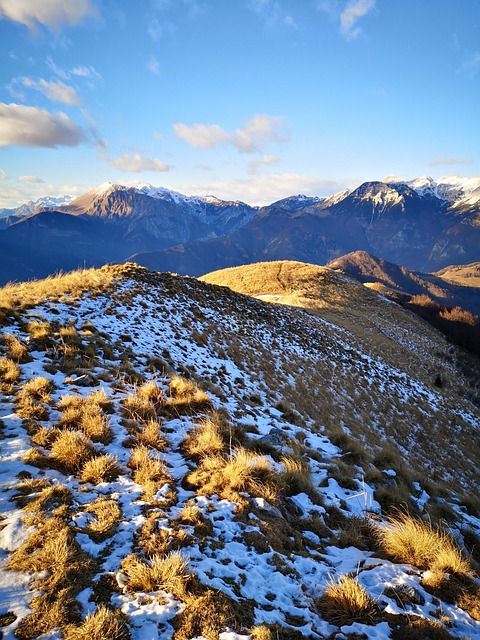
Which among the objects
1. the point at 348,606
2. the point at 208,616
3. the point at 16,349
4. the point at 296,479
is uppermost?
the point at 16,349

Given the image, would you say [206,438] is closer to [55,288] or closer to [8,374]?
[8,374]

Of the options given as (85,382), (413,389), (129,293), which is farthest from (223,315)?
(413,389)

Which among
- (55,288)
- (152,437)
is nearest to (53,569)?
(152,437)

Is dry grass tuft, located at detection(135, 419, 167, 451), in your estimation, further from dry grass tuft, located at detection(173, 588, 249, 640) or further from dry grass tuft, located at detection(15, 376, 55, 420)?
dry grass tuft, located at detection(173, 588, 249, 640)

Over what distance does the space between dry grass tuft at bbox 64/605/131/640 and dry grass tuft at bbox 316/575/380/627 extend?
2.28 m

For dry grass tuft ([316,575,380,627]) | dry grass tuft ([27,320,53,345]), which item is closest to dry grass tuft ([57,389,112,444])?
dry grass tuft ([27,320,53,345])

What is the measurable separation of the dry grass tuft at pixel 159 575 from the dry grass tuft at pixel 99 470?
1945 millimetres

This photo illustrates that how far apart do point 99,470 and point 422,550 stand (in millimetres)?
5236

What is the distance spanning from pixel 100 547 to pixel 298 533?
3.04 meters

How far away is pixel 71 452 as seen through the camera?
5715 millimetres

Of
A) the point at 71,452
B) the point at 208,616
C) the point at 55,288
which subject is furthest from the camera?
the point at 55,288

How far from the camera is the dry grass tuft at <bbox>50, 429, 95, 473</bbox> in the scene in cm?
564

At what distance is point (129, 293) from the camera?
17797 mm

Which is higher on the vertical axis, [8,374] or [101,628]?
[8,374]
